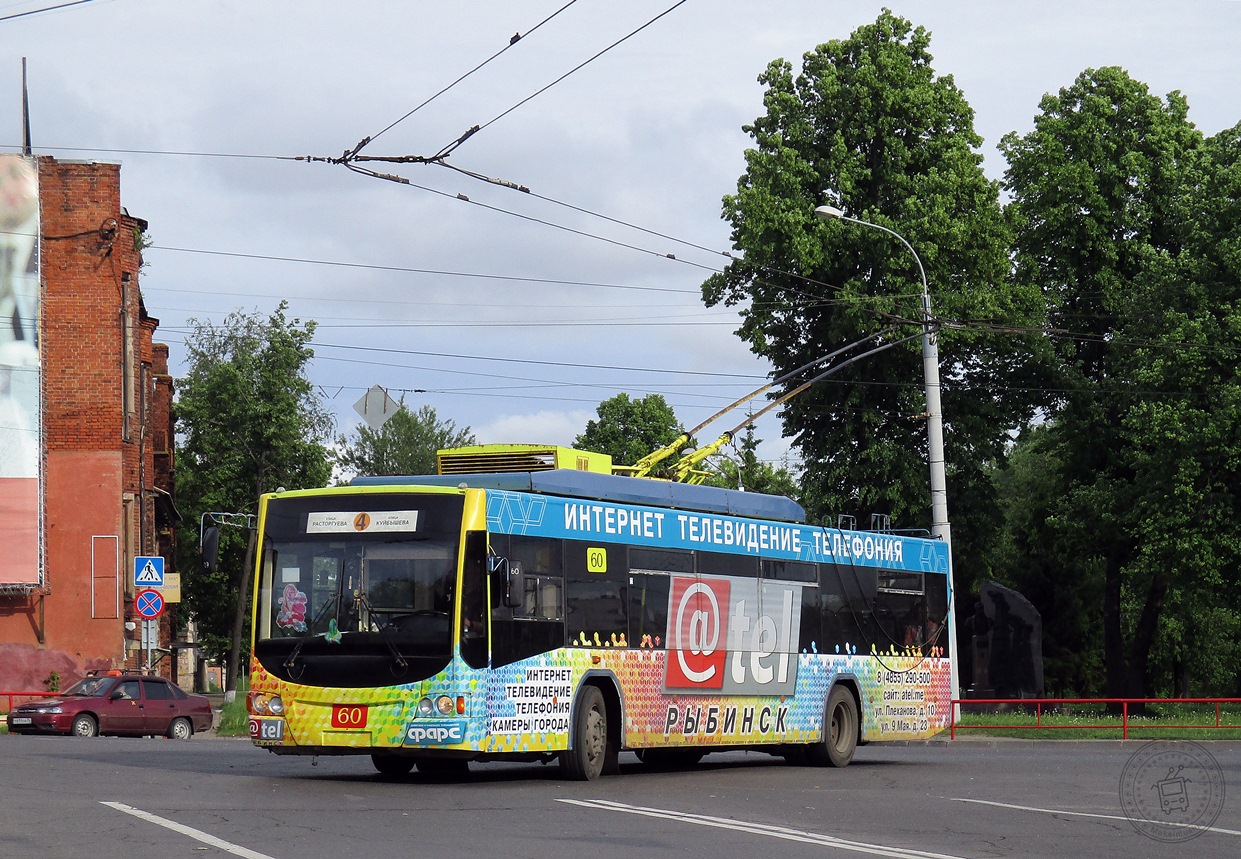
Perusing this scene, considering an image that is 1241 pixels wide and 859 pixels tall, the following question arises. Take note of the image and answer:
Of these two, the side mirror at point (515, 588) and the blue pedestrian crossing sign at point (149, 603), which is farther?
the blue pedestrian crossing sign at point (149, 603)

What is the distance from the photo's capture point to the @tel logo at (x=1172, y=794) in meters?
13.4

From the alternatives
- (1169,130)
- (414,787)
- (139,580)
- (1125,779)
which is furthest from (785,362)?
(414,787)

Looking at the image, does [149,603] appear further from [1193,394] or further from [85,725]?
[1193,394]

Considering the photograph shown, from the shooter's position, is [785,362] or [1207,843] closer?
[1207,843]

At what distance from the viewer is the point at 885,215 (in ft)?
136

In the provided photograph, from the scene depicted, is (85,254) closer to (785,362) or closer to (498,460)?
(785,362)

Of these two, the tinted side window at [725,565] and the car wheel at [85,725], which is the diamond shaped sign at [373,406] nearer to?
the car wheel at [85,725]

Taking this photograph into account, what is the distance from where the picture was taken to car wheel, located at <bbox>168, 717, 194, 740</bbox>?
3262cm

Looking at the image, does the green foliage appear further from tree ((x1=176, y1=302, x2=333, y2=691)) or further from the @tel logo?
the @tel logo

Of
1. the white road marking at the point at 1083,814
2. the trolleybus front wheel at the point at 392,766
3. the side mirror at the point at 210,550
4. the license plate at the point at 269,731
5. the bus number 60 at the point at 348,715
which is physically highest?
the side mirror at the point at 210,550

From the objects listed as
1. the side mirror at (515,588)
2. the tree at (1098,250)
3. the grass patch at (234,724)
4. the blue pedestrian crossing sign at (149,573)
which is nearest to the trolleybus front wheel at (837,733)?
the side mirror at (515,588)

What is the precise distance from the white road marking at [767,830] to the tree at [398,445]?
71150 millimetres

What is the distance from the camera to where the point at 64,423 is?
4194cm

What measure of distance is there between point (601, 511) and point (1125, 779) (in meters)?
6.55
